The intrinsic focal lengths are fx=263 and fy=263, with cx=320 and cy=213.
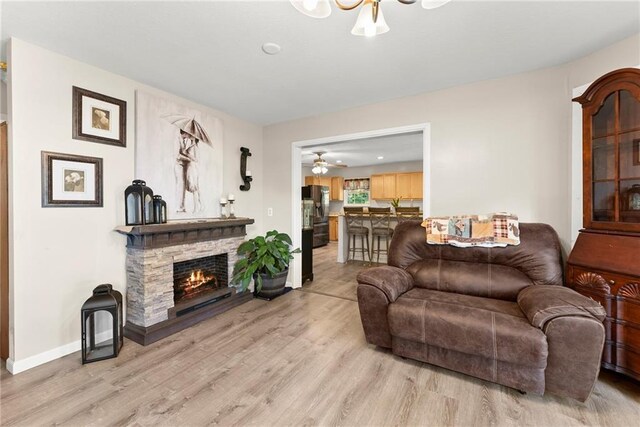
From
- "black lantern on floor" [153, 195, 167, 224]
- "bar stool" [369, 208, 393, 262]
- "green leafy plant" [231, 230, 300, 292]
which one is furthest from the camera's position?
"bar stool" [369, 208, 393, 262]

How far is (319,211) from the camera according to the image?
7680mm

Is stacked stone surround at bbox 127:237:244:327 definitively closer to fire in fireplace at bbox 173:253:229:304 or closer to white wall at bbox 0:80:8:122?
fire in fireplace at bbox 173:253:229:304

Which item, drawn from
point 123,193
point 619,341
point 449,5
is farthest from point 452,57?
point 123,193

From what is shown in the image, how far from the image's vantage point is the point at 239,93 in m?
2.96

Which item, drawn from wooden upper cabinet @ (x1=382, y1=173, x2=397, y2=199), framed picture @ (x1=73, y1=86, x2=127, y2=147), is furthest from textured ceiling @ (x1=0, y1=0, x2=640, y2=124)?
wooden upper cabinet @ (x1=382, y1=173, x2=397, y2=199)

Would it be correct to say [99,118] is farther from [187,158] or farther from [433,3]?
[433,3]

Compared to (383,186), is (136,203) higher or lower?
lower

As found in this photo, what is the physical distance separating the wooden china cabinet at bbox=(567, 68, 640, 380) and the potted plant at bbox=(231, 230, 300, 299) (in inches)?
116

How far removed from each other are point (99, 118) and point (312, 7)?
2276 mm

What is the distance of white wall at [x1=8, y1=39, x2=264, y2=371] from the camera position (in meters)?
1.98

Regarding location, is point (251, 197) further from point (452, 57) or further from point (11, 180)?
point (452, 57)

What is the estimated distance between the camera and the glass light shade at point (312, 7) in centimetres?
125

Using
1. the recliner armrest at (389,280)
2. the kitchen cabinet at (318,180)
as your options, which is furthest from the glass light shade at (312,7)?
the kitchen cabinet at (318,180)

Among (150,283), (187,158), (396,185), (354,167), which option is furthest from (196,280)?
(354,167)
